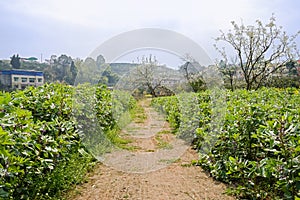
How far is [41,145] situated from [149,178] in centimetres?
153

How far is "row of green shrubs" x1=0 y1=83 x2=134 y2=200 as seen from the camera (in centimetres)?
199

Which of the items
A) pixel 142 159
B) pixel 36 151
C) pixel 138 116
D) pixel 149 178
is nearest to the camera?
pixel 36 151

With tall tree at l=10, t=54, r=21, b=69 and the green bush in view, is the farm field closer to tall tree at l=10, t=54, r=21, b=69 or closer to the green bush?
the green bush

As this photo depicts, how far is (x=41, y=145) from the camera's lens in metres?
2.57

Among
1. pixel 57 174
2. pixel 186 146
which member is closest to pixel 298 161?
pixel 57 174


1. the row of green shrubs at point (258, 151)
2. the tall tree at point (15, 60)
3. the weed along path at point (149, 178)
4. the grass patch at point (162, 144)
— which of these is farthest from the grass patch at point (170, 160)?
the tall tree at point (15, 60)

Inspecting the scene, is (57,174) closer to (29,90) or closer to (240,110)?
(29,90)

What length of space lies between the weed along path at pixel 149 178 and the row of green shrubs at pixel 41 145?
266 millimetres

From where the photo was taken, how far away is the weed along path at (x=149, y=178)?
292cm

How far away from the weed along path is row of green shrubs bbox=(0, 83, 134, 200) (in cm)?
27

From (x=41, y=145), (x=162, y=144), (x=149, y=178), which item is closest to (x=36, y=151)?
(x=41, y=145)

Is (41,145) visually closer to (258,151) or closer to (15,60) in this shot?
(258,151)

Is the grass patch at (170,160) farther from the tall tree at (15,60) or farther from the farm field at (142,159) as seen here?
the tall tree at (15,60)

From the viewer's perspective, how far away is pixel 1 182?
1805mm
